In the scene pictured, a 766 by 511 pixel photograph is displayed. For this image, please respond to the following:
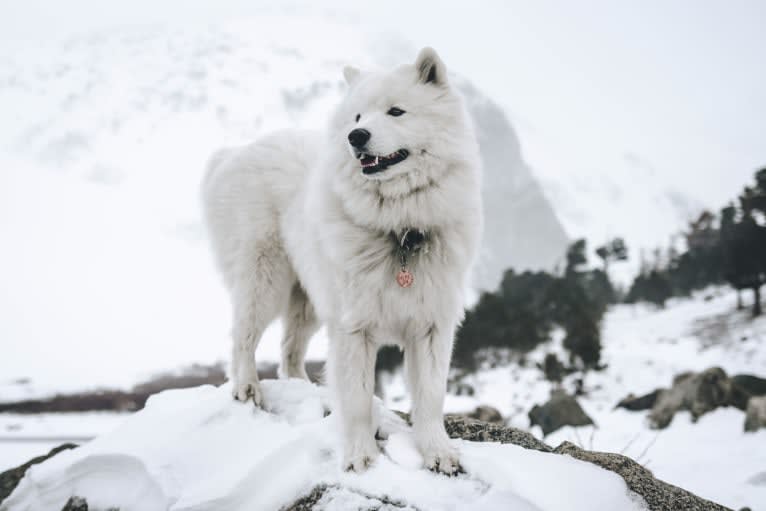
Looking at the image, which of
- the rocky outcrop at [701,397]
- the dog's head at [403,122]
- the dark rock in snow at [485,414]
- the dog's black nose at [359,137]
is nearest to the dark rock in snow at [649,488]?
the dog's head at [403,122]

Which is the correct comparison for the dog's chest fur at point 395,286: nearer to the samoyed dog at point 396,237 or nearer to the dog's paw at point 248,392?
the samoyed dog at point 396,237

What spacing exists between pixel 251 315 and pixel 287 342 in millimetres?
769

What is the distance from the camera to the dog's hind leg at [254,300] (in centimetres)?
379

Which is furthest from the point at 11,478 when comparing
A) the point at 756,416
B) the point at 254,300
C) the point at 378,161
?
the point at 756,416

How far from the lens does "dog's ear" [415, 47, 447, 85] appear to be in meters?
3.06

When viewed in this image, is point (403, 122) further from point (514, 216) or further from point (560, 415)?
point (514, 216)

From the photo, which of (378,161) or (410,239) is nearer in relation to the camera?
(378,161)

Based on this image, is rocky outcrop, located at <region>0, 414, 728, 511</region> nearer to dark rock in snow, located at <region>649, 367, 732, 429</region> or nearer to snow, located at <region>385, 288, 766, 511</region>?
snow, located at <region>385, 288, 766, 511</region>

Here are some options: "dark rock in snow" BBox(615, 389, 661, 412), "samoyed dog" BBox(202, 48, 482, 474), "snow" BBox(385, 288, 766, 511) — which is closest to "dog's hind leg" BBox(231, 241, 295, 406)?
"samoyed dog" BBox(202, 48, 482, 474)

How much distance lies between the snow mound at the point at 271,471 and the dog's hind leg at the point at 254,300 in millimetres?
383

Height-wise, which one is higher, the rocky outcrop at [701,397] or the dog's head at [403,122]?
the dog's head at [403,122]

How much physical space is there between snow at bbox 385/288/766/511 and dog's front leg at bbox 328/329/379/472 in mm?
2201

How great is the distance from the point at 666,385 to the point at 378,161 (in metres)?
21.5

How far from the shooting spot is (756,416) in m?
8.05
